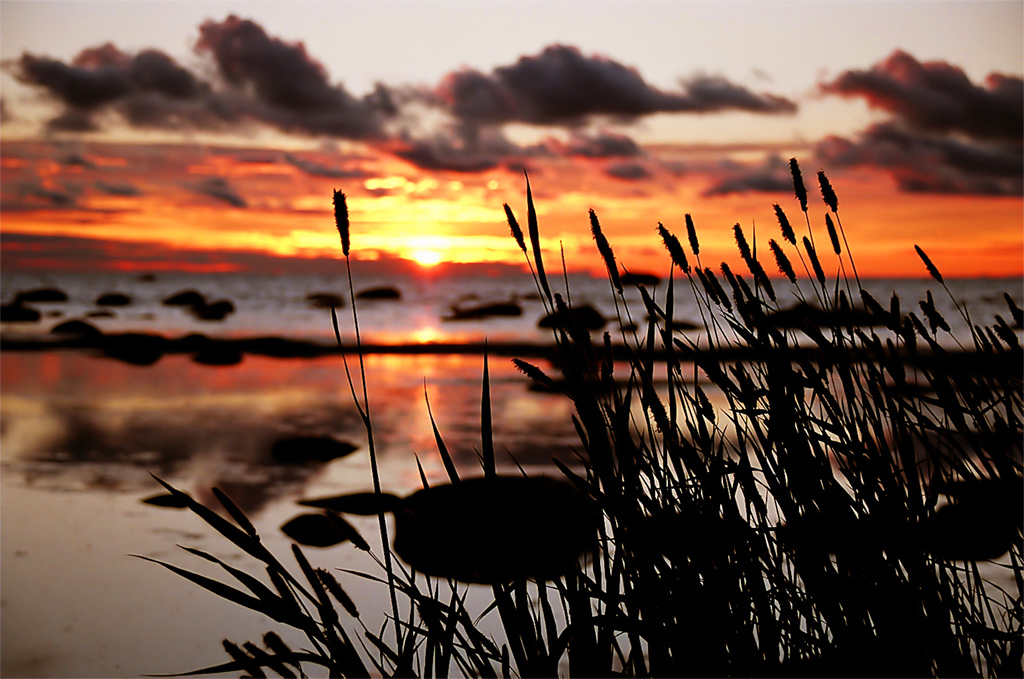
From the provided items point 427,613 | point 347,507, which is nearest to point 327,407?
point 347,507

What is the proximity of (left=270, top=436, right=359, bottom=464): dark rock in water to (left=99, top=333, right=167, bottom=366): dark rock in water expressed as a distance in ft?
26.6

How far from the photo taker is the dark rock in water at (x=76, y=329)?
1934 cm

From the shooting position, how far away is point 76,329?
1984 cm

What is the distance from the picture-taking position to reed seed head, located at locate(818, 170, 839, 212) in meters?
1.94

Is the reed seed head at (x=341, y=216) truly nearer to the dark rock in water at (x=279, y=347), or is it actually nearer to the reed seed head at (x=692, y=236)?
the reed seed head at (x=692, y=236)

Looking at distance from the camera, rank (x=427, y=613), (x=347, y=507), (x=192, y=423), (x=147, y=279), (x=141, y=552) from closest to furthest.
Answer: (x=427, y=613) → (x=141, y=552) → (x=347, y=507) → (x=192, y=423) → (x=147, y=279)

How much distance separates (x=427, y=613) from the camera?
4.88 feet

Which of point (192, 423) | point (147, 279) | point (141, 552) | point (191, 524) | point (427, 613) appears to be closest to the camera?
point (427, 613)

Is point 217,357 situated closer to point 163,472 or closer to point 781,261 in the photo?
point 163,472

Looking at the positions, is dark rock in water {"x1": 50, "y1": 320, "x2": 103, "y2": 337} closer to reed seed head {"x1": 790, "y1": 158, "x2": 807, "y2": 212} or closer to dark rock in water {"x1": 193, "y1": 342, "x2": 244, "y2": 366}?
dark rock in water {"x1": 193, "y1": 342, "x2": 244, "y2": 366}

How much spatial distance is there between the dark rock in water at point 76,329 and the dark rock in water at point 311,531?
53.8 ft

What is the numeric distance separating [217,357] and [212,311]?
16873 millimetres

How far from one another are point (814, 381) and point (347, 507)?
437cm

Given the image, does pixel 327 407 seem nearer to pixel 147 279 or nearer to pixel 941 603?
pixel 941 603
